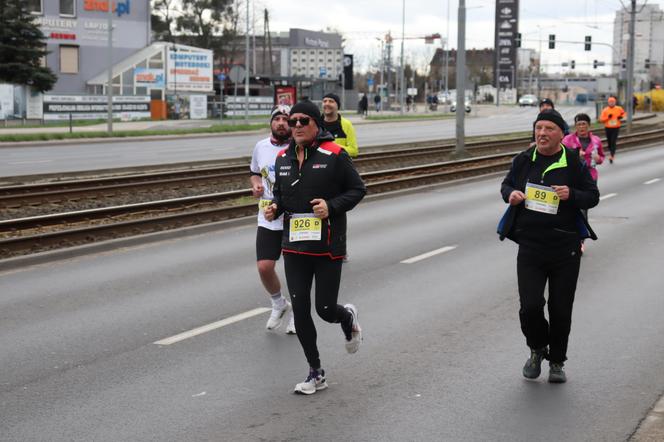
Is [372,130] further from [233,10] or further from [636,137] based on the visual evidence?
[233,10]

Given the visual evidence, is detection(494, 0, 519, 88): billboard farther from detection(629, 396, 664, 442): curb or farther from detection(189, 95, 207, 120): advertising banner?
detection(629, 396, 664, 442): curb

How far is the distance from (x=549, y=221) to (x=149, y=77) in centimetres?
6136

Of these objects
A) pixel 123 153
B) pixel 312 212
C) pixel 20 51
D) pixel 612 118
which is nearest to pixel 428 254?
pixel 312 212

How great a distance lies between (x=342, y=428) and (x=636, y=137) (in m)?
40.7

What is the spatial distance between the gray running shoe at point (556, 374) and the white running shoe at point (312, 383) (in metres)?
1.52

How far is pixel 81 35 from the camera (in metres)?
67.2

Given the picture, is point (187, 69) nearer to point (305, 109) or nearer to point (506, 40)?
point (305, 109)

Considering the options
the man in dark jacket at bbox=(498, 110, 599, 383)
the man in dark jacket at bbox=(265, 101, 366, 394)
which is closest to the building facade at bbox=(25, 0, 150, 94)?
the man in dark jacket at bbox=(265, 101, 366, 394)

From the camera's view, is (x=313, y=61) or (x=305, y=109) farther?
(x=313, y=61)

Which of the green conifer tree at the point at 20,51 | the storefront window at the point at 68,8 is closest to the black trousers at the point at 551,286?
the green conifer tree at the point at 20,51

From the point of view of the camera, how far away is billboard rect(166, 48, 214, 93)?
6638 cm

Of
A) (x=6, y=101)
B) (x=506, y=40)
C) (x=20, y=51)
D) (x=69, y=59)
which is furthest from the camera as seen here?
(x=506, y=40)

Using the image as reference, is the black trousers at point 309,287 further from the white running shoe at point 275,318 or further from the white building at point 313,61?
the white building at point 313,61

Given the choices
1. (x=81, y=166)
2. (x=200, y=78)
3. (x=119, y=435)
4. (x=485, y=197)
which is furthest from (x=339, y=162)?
(x=200, y=78)
